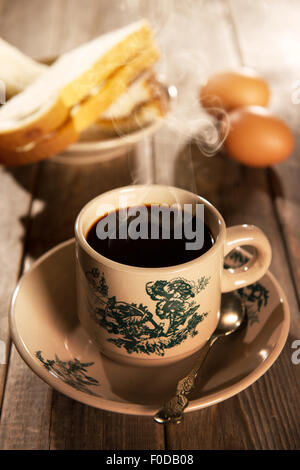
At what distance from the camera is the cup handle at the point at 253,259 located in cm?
61

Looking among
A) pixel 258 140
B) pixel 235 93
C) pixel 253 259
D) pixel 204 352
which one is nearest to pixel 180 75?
pixel 235 93

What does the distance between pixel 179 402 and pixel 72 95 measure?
757 millimetres

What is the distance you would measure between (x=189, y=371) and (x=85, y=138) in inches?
27.7

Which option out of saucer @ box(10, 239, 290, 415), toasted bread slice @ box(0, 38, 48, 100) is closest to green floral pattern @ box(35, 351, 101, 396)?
saucer @ box(10, 239, 290, 415)

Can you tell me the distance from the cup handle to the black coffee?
0.03 m

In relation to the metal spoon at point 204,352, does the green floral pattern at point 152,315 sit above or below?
above

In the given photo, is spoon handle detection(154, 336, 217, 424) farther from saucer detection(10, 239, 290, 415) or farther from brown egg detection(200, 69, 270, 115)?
brown egg detection(200, 69, 270, 115)

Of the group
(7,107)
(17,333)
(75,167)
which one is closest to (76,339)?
(17,333)

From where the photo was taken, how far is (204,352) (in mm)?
609

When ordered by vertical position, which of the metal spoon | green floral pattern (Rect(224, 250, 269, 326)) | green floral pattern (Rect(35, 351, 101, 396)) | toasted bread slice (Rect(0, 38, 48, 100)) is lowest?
green floral pattern (Rect(224, 250, 269, 326))

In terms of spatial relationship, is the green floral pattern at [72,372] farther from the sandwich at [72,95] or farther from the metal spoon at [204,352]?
the sandwich at [72,95]

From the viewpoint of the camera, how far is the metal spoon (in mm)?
504

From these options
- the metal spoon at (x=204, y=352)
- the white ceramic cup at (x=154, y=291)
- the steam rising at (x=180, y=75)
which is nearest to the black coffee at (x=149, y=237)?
the white ceramic cup at (x=154, y=291)

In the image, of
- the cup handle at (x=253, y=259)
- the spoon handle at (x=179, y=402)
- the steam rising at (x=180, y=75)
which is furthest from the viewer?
the steam rising at (x=180, y=75)
